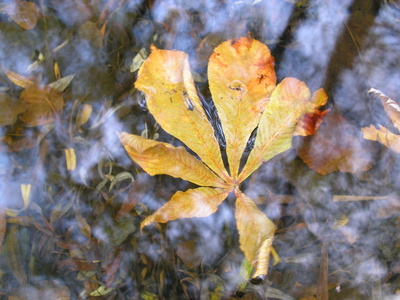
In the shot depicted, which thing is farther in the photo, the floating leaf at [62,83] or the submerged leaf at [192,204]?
the floating leaf at [62,83]

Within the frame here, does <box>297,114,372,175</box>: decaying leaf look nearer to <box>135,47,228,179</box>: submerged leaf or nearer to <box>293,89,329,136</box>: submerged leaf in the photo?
<box>293,89,329,136</box>: submerged leaf

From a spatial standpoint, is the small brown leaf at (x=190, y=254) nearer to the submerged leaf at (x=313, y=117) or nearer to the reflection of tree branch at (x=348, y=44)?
the submerged leaf at (x=313, y=117)

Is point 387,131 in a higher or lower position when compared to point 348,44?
lower

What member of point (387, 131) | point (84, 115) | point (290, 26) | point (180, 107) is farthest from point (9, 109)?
point (387, 131)

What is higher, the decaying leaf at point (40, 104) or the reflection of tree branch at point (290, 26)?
the reflection of tree branch at point (290, 26)

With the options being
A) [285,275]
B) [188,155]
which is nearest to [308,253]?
[285,275]

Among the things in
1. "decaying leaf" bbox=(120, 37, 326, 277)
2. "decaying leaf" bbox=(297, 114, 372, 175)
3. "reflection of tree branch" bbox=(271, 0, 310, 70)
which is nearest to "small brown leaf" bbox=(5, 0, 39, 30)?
"decaying leaf" bbox=(120, 37, 326, 277)

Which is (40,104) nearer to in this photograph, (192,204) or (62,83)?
(62,83)

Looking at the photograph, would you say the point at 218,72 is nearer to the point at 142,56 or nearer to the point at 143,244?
the point at 142,56

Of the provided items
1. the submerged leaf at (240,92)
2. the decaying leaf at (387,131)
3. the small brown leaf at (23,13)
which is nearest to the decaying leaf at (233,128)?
the submerged leaf at (240,92)
